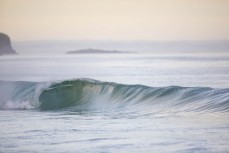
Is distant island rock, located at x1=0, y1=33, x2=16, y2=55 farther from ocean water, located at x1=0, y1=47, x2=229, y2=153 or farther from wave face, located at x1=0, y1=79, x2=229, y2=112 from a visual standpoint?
wave face, located at x1=0, y1=79, x2=229, y2=112

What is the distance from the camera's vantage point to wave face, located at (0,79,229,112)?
18.0ft

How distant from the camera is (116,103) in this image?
6.04 metres

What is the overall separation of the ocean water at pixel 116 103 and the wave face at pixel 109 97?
12 mm

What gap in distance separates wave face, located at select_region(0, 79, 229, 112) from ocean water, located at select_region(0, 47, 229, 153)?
0.01m

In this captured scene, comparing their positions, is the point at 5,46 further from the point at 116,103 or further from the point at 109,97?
the point at 116,103

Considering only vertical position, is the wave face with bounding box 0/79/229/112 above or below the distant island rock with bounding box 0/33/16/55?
below

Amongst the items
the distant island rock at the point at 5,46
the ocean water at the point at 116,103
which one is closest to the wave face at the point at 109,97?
the ocean water at the point at 116,103

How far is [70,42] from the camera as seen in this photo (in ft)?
27.3

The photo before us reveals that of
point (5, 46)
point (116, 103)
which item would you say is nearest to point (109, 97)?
point (116, 103)

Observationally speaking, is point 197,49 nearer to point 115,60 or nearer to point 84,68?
point 115,60

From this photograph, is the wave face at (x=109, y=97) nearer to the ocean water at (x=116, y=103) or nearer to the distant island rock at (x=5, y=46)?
the ocean water at (x=116, y=103)

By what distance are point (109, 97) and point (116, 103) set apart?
Answer: 439 millimetres

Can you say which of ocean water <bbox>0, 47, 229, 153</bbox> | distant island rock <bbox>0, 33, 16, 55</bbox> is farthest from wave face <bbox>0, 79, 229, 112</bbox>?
distant island rock <bbox>0, 33, 16, 55</bbox>

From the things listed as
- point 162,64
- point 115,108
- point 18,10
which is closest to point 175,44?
point 162,64
